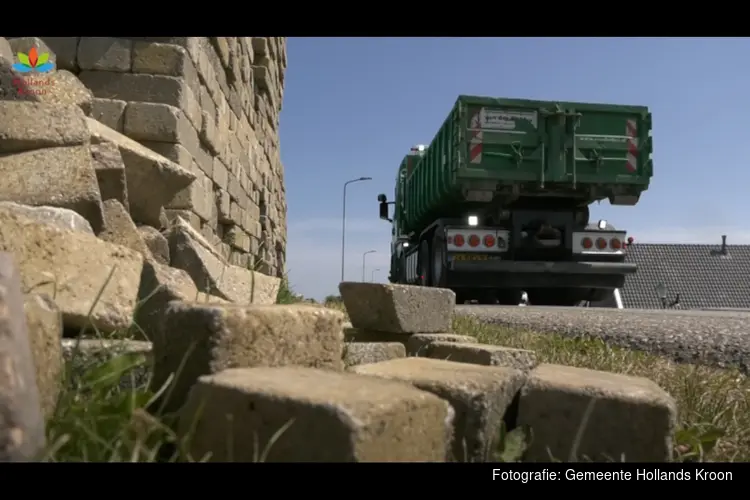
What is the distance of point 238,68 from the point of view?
6.30 metres

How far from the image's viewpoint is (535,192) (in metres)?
9.82

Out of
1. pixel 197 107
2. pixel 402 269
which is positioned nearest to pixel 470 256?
pixel 402 269

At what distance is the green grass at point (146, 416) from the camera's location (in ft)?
4.54

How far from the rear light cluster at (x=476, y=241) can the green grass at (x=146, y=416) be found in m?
6.96

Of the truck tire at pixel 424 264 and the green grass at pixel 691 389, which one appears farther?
the truck tire at pixel 424 264

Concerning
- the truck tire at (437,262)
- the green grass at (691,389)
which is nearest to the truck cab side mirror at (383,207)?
the truck tire at (437,262)

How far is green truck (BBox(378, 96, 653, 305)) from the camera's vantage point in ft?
31.4

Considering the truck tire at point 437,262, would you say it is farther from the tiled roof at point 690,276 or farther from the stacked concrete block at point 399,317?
the tiled roof at point 690,276

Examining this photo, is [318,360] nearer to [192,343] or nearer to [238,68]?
[192,343]

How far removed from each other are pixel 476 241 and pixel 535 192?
3.72 ft

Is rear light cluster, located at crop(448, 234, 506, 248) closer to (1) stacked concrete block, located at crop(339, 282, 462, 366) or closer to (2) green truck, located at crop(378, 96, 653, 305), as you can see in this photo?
(2) green truck, located at crop(378, 96, 653, 305)
